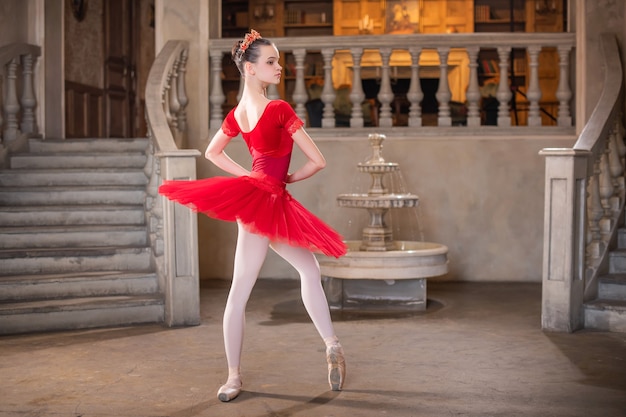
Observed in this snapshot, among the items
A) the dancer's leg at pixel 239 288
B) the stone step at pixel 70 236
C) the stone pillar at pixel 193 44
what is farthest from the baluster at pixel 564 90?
the dancer's leg at pixel 239 288

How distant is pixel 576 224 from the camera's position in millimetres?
5723

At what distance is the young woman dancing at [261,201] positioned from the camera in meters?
3.95

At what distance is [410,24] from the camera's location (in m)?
12.2

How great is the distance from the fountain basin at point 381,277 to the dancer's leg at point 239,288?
250 cm

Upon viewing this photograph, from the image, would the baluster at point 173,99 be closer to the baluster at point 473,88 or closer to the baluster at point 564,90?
the baluster at point 473,88

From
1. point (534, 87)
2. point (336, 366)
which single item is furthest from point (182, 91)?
point (336, 366)

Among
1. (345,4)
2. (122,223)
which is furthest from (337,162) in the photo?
(345,4)

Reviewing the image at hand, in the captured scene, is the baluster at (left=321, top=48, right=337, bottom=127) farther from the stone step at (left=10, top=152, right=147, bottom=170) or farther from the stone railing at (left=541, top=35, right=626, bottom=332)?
the stone railing at (left=541, top=35, right=626, bottom=332)

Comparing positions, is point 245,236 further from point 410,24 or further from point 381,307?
point 410,24

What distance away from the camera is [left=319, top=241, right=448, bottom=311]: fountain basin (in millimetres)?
6480

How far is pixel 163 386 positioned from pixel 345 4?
8.89 m

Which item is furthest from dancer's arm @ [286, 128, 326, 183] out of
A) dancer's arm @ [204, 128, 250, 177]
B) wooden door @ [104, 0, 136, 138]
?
wooden door @ [104, 0, 136, 138]

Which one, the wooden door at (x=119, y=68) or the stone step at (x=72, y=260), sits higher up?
the wooden door at (x=119, y=68)

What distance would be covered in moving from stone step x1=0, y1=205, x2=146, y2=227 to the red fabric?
3.01m
